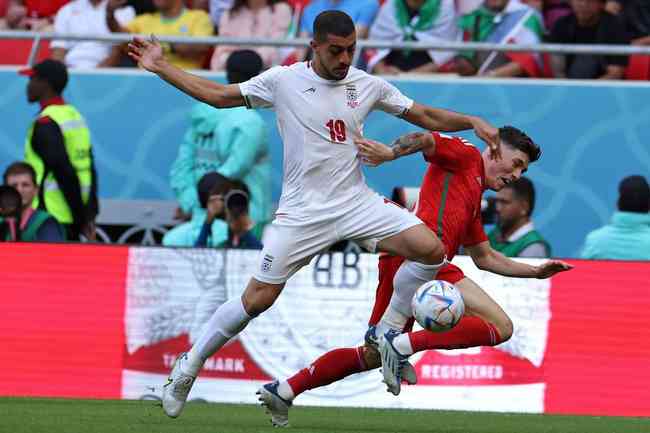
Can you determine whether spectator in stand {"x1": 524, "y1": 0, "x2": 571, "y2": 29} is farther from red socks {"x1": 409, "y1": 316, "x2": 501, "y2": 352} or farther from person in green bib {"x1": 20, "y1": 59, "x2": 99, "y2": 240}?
red socks {"x1": 409, "y1": 316, "x2": 501, "y2": 352}

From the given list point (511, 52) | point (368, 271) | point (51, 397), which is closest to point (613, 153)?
point (511, 52)

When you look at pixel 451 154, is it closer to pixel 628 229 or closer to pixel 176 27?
pixel 628 229

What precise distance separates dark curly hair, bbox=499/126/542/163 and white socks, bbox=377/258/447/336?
94 cm

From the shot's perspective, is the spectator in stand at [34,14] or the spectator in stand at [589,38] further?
the spectator in stand at [34,14]

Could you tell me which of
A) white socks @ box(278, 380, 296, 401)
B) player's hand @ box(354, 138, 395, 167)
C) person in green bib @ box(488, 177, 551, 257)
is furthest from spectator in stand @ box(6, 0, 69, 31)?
player's hand @ box(354, 138, 395, 167)

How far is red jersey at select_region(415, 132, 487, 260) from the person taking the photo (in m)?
10.8

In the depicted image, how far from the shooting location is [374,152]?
A: 10.1 metres

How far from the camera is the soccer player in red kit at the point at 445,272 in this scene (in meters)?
10.5

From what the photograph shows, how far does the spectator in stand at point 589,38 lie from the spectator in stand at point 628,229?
205cm

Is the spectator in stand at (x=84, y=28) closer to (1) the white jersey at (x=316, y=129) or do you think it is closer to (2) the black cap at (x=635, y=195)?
(2) the black cap at (x=635, y=195)

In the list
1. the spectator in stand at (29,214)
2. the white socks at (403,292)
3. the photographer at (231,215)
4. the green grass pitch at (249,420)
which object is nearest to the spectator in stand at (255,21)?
the photographer at (231,215)

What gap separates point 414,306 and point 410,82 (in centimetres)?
578

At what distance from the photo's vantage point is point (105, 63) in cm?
1694

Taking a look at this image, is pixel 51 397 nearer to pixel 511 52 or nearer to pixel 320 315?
pixel 320 315
